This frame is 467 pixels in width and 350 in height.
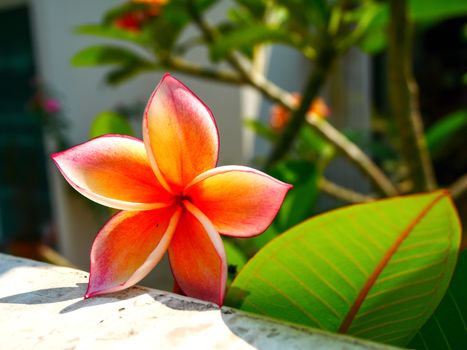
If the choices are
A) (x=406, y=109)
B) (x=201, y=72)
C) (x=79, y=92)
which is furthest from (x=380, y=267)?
(x=79, y=92)

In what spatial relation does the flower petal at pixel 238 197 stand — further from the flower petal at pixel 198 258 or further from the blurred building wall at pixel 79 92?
the blurred building wall at pixel 79 92

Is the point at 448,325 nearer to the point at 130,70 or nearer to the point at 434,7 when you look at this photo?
the point at 434,7

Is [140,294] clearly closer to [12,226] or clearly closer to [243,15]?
[243,15]

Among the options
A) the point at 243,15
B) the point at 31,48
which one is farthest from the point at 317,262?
the point at 31,48

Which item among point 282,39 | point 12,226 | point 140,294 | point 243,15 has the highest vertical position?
point 243,15

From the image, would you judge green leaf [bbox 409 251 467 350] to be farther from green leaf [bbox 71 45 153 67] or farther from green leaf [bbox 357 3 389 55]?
green leaf [bbox 71 45 153 67]

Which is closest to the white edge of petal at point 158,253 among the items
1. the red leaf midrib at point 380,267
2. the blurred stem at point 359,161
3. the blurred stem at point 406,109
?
the red leaf midrib at point 380,267
